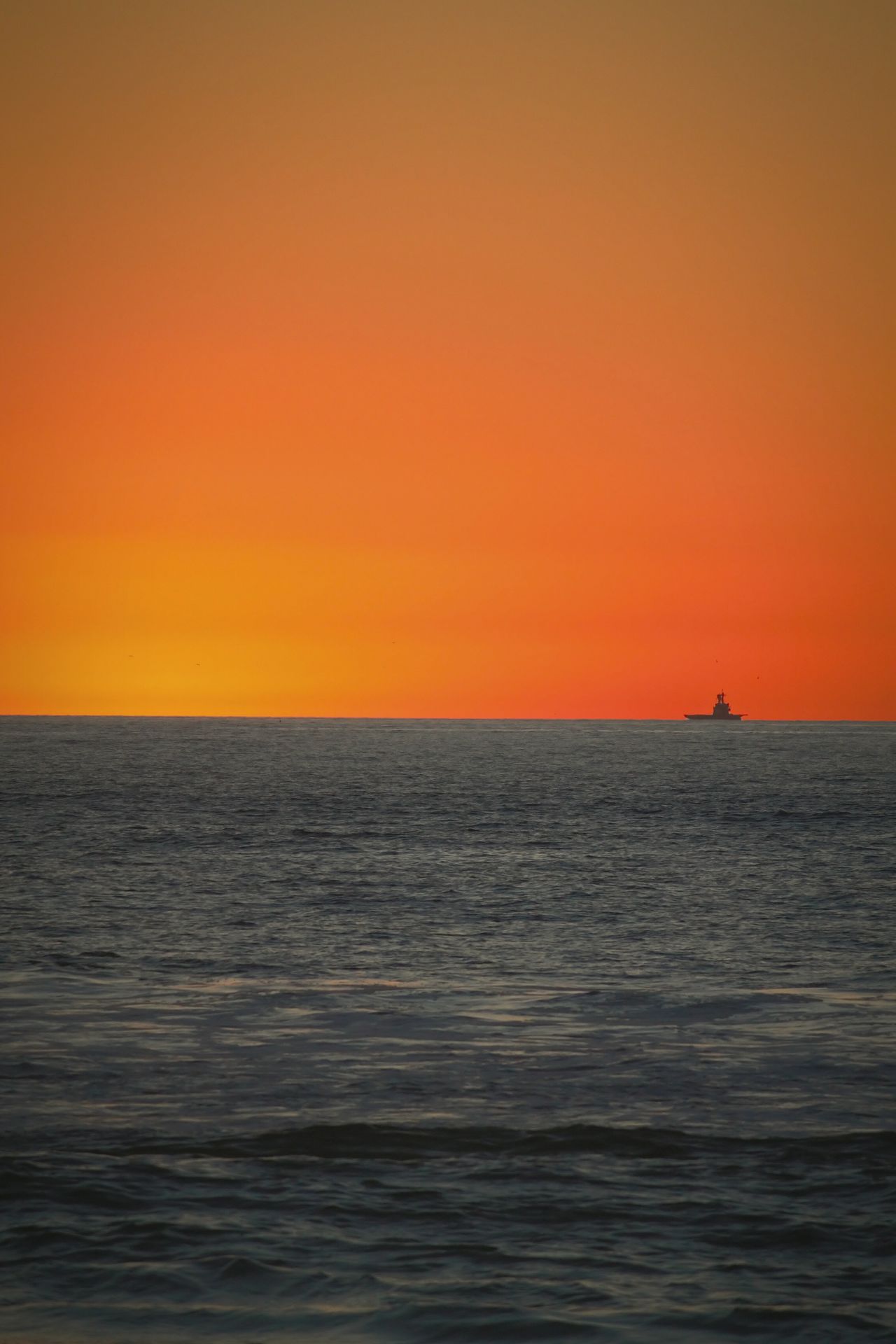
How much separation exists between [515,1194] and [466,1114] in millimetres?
2655

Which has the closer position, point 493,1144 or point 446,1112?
point 493,1144

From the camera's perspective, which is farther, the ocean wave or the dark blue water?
the ocean wave

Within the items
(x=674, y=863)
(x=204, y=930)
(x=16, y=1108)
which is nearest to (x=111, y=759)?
(x=674, y=863)

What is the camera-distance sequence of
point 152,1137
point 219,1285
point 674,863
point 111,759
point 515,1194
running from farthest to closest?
point 111,759
point 674,863
point 152,1137
point 515,1194
point 219,1285

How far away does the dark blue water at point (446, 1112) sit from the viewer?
10367 millimetres

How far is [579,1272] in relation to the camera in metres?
10.8

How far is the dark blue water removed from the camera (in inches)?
408

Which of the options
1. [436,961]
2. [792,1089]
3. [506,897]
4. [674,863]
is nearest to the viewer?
[792,1089]

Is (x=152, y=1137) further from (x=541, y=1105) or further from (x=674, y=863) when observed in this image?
(x=674, y=863)

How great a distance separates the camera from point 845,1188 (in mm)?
12781

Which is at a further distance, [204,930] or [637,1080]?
[204,930]

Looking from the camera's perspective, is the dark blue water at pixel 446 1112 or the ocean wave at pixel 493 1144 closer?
the dark blue water at pixel 446 1112

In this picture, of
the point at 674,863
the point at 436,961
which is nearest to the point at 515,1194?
the point at 436,961

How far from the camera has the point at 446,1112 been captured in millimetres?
15367
